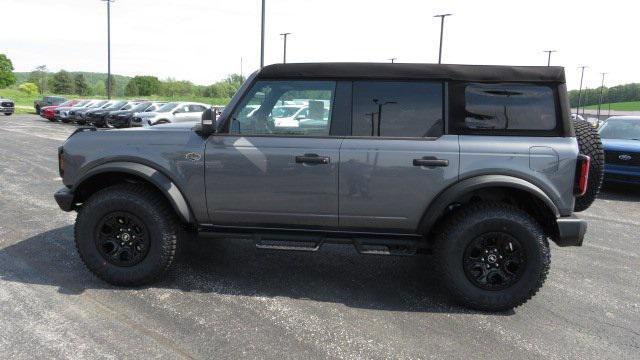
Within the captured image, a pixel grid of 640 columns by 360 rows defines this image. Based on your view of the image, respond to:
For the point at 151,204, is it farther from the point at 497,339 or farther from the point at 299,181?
the point at 497,339

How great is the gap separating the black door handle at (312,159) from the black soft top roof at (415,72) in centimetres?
70

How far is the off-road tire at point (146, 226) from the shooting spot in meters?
3.93

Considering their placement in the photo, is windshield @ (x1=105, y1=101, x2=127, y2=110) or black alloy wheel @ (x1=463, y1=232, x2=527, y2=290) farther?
windshield @ (x1=105, y1=101, x2=127, y2=110)

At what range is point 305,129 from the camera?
3848 millimetres

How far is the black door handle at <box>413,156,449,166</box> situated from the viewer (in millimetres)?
3605

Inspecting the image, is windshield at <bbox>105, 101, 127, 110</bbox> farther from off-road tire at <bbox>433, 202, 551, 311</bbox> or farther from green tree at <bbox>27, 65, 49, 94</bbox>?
green tree at <bbox>27, 65, 49, 94</bbox>

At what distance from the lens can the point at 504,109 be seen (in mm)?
3684

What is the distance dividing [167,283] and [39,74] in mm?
131067

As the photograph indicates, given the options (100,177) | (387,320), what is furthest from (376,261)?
(100,177)

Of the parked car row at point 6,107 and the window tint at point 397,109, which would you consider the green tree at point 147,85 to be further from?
the window tint at point 397,109

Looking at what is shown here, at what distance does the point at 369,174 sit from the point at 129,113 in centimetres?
2177

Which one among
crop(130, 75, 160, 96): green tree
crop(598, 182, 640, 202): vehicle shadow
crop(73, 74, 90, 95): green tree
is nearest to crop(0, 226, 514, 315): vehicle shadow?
crop(598, 182, 640, 202): vehicle shadow

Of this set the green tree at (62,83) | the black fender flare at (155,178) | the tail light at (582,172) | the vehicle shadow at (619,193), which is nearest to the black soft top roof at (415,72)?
the tail light at (582,172)

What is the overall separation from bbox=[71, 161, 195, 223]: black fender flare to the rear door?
1.37 m
